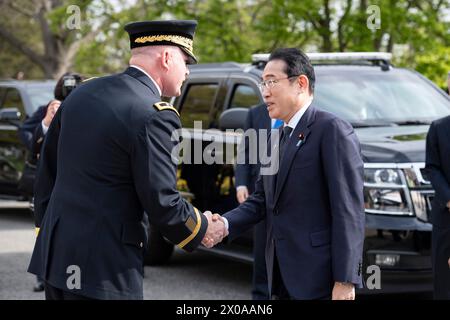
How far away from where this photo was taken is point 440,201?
584 cm

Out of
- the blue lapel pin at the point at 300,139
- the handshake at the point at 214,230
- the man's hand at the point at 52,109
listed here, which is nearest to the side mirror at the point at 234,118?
the man's hand at the point at 52,109

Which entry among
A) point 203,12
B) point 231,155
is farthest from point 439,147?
point 203,12

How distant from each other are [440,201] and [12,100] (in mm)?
8948

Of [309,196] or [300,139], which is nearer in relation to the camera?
[309,196]

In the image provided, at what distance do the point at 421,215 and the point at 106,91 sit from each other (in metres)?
3.41

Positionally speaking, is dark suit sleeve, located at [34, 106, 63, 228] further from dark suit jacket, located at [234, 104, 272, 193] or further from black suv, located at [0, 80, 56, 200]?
black suv, located at [0, 80, 56, 200]

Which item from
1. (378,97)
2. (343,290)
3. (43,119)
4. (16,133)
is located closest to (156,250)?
(43,119)

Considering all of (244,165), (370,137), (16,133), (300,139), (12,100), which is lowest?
(16,133)

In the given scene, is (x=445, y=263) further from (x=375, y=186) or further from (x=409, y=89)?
(x=409, y=89)

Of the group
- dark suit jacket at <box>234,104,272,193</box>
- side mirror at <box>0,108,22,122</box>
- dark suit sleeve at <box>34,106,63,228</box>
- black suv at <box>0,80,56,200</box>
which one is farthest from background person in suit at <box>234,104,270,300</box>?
black suv at <box>0,80,56,200</box>

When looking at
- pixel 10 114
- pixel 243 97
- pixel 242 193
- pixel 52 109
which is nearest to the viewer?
pixel 242 193

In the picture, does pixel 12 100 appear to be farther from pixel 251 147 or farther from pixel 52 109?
pixel 251 147

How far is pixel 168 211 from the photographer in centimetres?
384

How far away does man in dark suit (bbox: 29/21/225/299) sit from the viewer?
3.76 meters
